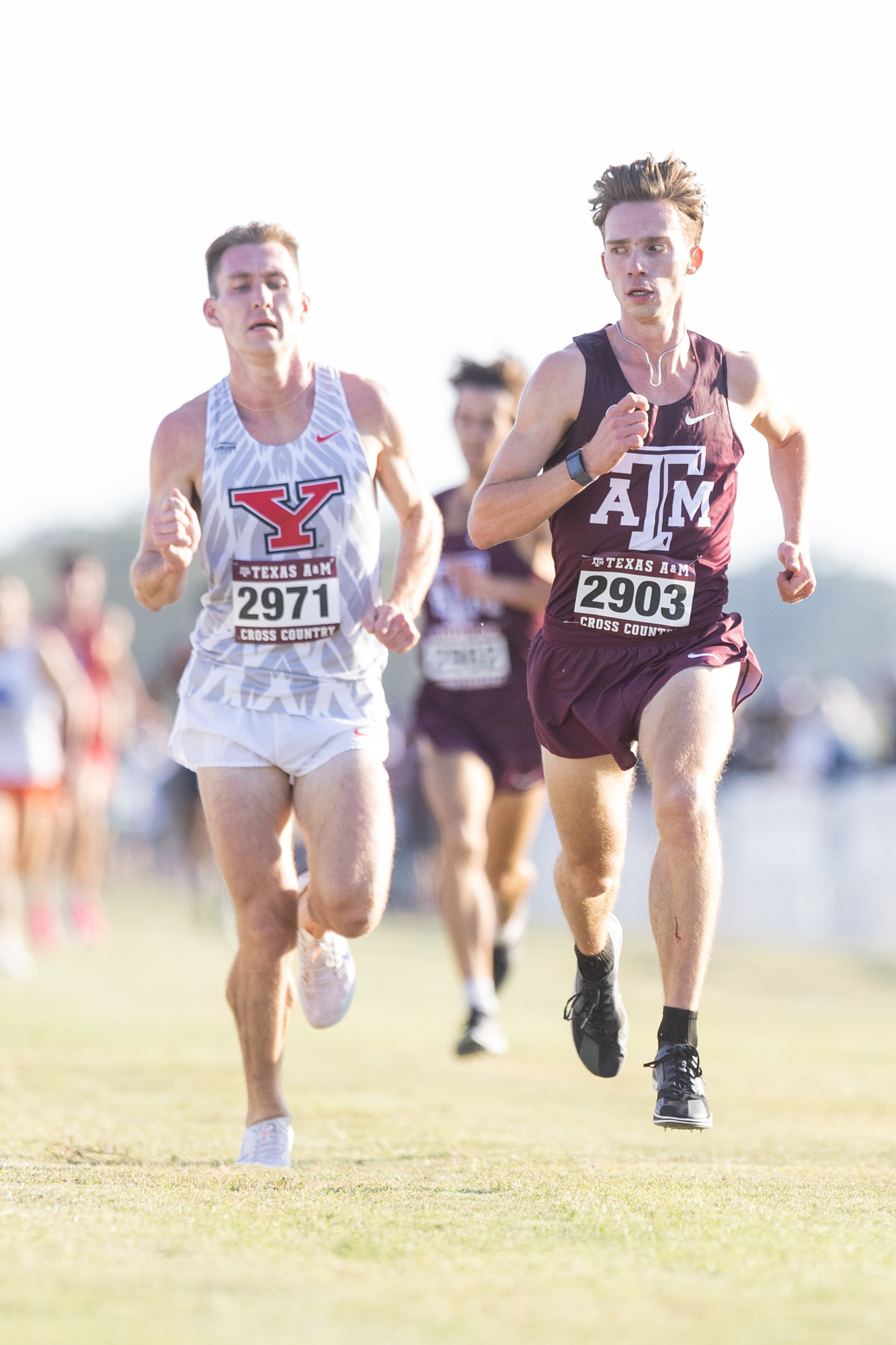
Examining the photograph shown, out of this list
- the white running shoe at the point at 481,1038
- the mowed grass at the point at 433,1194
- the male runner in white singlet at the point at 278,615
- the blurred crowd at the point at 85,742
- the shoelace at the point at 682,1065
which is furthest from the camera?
the blurred crowd at the point at 85,742

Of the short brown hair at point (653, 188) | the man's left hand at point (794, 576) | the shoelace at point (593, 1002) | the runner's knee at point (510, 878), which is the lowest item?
the shoelace at point (593, 1002)

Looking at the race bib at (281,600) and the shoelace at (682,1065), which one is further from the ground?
the race bib at (281,600)

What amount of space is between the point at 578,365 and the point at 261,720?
4.55 feet

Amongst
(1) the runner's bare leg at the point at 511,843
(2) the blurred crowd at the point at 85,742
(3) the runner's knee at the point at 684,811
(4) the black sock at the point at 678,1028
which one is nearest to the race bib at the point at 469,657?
(2) the blurred crowd at the point at 85,742

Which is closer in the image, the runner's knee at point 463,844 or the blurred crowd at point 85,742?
the runner's knee at point 463,844

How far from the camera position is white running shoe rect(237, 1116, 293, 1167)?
5.09 meters

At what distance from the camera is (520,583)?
814cm

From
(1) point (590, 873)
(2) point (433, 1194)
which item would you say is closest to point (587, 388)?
(1) point (590, 873)

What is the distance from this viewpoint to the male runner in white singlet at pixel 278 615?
529cm

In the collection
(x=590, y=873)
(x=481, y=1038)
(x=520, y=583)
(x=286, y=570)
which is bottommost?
(x=481, y=1038)

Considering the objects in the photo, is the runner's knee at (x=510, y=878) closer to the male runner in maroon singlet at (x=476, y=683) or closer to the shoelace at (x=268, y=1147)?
the male runner in maroon singlet at (x=476, y=683)

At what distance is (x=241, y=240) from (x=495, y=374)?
3.10m

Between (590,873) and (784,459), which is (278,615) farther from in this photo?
(784,459)

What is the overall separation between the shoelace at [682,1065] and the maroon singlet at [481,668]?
353cm
